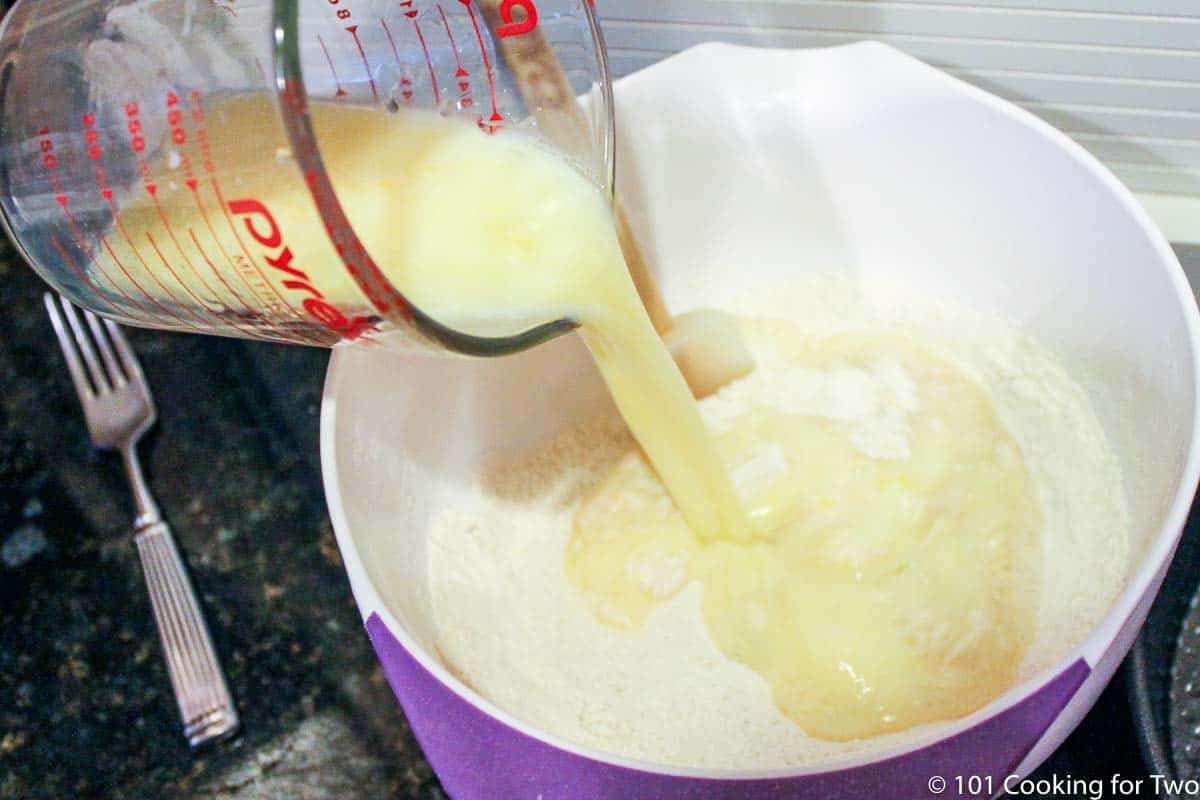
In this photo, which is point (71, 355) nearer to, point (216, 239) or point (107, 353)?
point (107, 353)

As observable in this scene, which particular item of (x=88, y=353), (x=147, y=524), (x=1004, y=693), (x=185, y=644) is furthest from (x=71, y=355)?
(x=1004, y=693)

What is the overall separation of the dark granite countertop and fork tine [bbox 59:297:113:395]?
0.04 metres

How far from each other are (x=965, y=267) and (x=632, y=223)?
30cm

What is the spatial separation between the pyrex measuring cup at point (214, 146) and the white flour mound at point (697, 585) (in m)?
0.29

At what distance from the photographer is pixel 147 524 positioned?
98 centimetres

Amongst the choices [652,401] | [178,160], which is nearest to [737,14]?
[652,401]

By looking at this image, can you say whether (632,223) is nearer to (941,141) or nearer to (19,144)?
(941,141)

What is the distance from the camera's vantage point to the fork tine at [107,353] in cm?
106

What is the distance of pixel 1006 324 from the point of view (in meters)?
0.95

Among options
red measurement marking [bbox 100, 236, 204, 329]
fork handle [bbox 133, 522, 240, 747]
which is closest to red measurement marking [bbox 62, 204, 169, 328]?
red measurement marking [bbox 100, 236, 204, 329]

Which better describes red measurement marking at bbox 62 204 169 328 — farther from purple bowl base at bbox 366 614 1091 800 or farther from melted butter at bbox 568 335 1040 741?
melted butter at bbox 568 335 1040 741

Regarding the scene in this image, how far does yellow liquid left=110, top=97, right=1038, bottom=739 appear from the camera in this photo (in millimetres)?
571

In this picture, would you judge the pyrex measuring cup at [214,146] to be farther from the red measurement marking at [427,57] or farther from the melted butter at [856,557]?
the melted butter at [856,557]

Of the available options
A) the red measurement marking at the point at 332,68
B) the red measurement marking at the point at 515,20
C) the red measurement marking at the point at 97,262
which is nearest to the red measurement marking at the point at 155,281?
the red measurement marking at the point at 97,262
